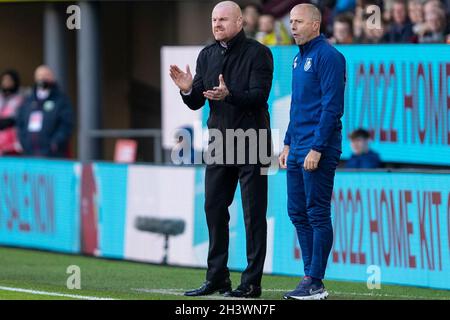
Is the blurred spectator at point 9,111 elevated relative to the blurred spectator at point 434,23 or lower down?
lower down

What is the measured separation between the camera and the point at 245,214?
31.6ft

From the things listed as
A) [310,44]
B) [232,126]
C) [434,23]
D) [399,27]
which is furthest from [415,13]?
[232,126]

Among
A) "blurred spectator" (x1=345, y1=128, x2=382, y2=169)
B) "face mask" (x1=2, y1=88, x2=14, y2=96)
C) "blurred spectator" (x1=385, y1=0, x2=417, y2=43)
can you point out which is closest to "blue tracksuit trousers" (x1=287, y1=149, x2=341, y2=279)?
"blurred spectator" (x1=345, y1=128, x2=382, y2=169)

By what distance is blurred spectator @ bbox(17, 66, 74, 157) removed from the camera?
56.7ft

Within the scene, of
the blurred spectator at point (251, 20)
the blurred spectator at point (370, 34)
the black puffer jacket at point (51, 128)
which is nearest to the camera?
the blurred spectator at point (370, 34)

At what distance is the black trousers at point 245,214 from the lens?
9.53 metres

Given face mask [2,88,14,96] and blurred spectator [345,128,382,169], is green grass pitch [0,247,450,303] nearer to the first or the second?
blurred spectator [345,128,382,169]

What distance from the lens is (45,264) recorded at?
13781 millimetres

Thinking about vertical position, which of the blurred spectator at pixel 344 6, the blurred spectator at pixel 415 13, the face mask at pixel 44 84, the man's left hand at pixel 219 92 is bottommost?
the man's left hand at pixel 219 92

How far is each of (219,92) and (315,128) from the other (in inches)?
29.6

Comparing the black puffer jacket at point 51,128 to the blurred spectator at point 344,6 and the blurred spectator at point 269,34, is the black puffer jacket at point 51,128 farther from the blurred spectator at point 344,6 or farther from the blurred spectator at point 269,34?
the blurred spectator at point 344,6

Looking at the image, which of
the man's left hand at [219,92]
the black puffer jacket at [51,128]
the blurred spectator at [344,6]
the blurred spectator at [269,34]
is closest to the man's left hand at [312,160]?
the man's left hand at [219,92]

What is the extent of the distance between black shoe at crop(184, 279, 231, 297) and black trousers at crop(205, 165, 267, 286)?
0.04 m
